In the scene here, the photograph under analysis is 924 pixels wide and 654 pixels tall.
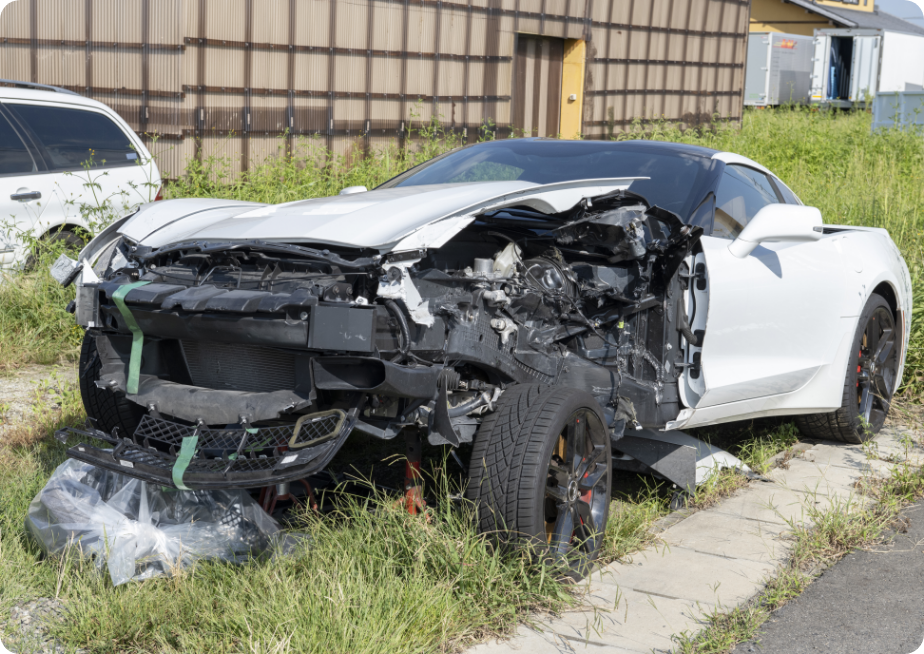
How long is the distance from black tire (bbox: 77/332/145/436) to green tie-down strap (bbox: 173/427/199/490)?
0.96 m

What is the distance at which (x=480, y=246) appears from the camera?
3963 millimetres

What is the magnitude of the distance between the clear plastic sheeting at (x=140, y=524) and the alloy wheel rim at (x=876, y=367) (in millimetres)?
3297

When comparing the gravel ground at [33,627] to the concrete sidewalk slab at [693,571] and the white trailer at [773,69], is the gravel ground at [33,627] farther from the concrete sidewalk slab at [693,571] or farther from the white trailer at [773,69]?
the white trailer at [773,69]

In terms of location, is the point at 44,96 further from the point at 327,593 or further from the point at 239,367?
the point at 327,593

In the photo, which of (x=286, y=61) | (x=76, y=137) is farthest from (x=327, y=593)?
(x=286, y=61)

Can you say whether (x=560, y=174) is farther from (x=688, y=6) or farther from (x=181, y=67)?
(x=688, y=6)

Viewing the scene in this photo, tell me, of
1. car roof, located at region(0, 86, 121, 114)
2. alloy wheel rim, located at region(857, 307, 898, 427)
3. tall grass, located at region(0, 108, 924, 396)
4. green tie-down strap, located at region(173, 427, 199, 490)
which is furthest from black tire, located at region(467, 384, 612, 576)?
car roof, located at region(0, 86, 121, 114)

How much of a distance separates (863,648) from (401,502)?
5.21 ft

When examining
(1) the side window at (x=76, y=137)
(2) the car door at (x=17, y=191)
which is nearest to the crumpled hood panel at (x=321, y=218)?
(2) the car door at (x=17, y=191)

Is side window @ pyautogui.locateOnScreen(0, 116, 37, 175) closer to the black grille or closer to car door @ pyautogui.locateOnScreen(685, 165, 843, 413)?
the black grille

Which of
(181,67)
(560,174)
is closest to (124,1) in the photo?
(181,67)

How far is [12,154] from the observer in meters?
6.66

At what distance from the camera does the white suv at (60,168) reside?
659cm

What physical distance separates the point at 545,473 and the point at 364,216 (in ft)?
3.63
